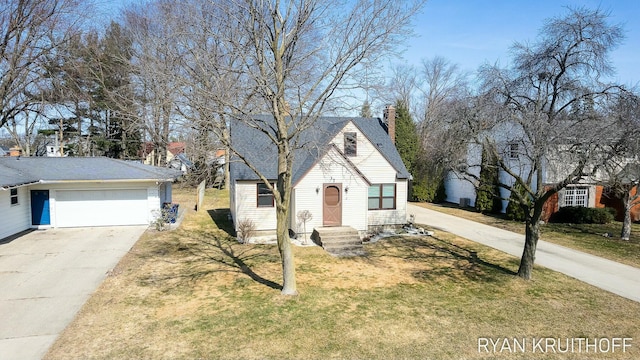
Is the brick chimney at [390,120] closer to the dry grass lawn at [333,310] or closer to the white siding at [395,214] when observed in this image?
the white siding at [395,214]

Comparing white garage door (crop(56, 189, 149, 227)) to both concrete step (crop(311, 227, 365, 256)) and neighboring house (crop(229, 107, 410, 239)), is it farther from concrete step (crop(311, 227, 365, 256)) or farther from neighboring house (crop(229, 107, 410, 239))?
concrete step (crop(311, 227, 365, 256))

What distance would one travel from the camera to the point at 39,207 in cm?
1828

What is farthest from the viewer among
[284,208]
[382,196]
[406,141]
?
[406,141]

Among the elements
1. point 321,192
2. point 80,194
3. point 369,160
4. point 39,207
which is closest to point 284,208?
point 321,192

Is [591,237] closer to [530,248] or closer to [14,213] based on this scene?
[530,248]

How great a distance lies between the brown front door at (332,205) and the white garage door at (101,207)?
1016 centimetres

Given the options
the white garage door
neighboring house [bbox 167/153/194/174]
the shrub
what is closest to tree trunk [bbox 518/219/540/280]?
neighboring house [bbox 167/153/194/174]

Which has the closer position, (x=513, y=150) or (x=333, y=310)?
(x=333, y=310)

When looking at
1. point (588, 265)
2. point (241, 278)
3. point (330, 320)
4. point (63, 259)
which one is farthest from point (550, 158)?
point (63, 259)

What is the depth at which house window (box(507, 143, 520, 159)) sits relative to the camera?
36.5 ft

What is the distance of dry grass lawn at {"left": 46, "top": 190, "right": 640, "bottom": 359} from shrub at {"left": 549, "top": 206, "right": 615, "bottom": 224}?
11.5 m

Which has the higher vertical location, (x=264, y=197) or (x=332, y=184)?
(x=332, y=184)

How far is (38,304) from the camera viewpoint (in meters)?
Answer: 9.04

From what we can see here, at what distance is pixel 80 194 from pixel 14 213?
2764 millimetres
